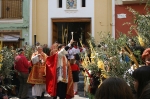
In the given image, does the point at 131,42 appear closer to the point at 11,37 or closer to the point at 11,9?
the point at 11,37

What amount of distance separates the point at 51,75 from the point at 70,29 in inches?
363

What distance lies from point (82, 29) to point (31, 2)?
11.3ft

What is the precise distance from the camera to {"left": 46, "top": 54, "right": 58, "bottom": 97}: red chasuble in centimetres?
856

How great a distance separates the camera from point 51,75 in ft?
28.7

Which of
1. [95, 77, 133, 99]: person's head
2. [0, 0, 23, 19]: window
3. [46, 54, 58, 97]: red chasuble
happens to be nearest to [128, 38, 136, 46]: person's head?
[95, 77, 133, 99]: person's head

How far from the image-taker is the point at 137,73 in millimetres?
2795

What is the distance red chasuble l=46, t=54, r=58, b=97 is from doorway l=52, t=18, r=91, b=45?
7.46m

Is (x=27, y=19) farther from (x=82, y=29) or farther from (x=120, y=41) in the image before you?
(x=120, y=41)

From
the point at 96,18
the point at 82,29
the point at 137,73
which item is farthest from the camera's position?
the point at 82,29

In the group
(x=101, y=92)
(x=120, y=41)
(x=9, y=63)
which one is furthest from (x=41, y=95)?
(x=101, y=92)

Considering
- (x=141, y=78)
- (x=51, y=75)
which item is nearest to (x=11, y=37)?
(x=51, y=75)

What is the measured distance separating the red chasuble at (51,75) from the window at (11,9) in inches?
328

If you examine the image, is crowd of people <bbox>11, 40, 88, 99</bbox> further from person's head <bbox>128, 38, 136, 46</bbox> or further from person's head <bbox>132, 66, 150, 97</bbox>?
person's head <bbox>132, 66, 150, 97</bbox>

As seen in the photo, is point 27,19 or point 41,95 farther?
point 27,19
